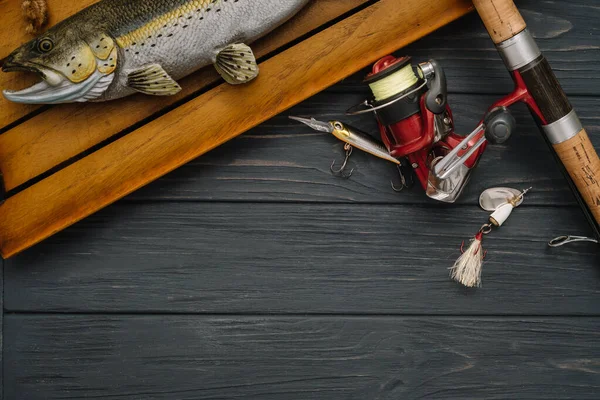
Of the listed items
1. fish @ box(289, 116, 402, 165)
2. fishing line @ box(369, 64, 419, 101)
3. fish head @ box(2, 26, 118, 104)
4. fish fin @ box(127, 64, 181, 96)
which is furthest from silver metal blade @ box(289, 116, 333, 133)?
fish head @ box(2, 26, 118, 104)

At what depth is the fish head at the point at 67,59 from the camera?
1115 mm

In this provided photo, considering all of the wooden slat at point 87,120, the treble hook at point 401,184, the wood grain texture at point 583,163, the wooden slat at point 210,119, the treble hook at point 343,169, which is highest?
the wooden slat at point 87,120

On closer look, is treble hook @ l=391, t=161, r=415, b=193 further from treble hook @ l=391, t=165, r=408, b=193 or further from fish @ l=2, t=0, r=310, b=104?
fish @ l=2, t=0, r=310, b=104

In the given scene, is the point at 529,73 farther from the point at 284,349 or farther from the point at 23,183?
the point at 23,183

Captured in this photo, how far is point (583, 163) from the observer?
1208 mm

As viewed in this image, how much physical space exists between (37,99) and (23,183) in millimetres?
192

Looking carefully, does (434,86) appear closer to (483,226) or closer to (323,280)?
(483,226)

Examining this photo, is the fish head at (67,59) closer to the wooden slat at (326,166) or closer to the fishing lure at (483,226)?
the wooden slat at (326,166)

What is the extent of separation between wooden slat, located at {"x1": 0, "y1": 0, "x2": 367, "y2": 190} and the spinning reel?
163 mm

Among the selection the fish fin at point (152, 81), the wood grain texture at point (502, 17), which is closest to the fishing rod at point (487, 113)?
the wood grain texture at point (502, 17)

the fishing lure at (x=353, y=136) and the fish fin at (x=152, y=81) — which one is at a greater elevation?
the fish fin at (x=152, y=81)

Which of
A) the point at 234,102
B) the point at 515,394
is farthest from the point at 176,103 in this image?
the point at 515,394

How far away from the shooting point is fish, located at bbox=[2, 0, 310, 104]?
1118 mm

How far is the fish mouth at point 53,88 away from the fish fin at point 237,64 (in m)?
0.20
